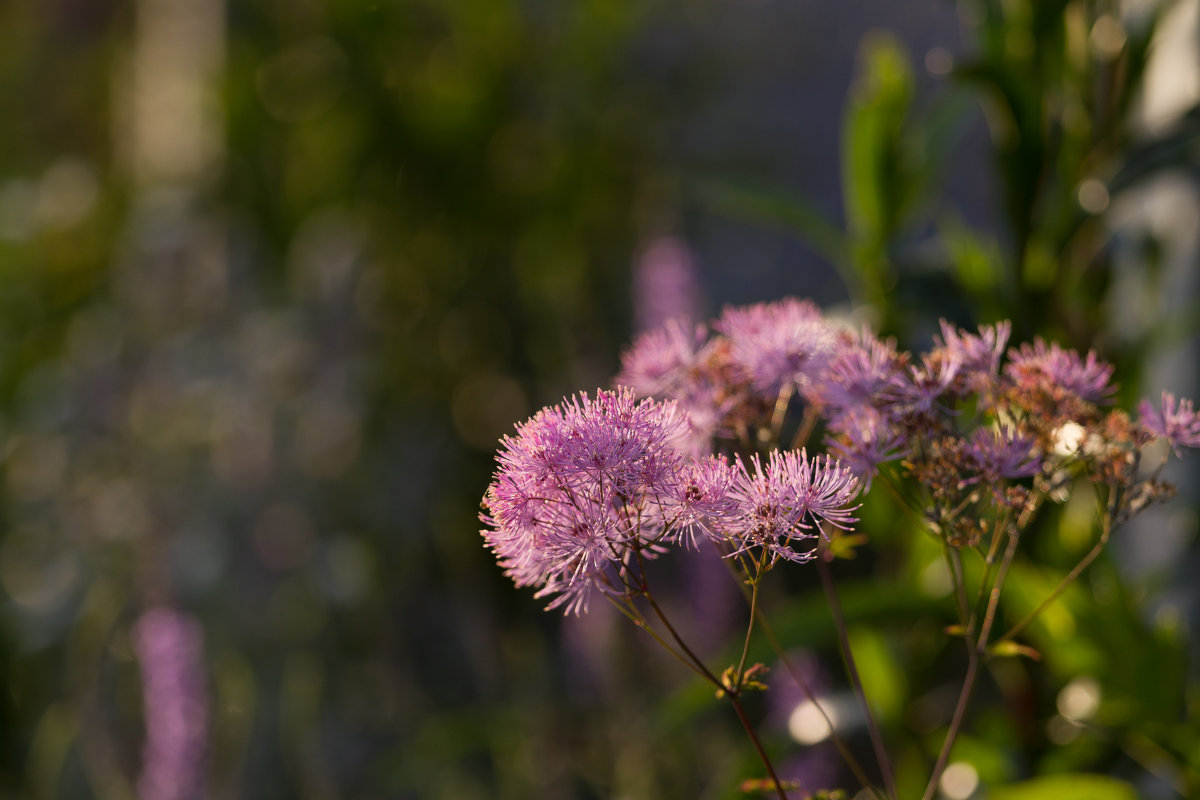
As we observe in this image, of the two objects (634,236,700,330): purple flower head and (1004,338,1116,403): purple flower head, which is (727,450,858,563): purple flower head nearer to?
(1004,338,1116,403): purple flower head

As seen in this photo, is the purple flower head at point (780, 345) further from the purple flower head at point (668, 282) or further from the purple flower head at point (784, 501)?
the purple flower head at point (668, 282)

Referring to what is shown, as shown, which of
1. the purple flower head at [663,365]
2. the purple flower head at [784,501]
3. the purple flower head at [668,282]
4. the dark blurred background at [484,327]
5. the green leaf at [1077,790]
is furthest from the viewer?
the purple flower head at [668,282]

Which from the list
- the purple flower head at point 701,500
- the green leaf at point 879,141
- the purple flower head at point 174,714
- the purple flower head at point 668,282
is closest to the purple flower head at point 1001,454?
the purple flower head at point 701,500

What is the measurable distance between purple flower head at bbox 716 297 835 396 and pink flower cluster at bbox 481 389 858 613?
8 cm

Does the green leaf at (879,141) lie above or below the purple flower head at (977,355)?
above

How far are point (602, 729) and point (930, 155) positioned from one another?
0.80 meters

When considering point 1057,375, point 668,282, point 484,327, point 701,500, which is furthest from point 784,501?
point 484,327

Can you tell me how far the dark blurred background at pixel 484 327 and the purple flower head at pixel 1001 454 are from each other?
0.34 metres

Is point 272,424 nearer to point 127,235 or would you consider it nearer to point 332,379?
point 332,379

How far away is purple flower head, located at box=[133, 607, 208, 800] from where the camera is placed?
91 cm

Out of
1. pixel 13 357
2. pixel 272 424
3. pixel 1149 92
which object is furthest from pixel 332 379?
pixel 1149 92

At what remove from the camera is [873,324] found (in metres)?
0.75

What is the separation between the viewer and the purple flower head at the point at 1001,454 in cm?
35

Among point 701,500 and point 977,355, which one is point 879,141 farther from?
point 701,500
